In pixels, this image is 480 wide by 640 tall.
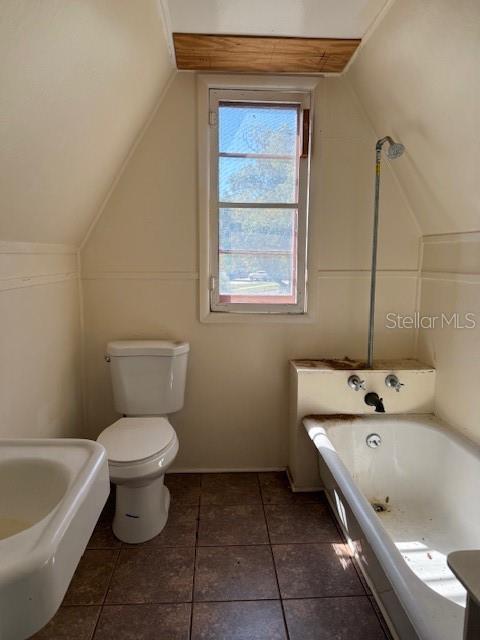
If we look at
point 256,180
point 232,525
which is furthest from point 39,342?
point 256,180

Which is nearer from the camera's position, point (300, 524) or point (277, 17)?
point (277, 17)

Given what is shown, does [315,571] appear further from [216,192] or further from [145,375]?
[216,192]

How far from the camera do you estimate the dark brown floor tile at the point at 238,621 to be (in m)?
1.35

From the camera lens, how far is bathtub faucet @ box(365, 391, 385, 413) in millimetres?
1978

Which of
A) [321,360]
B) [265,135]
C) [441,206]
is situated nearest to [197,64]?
[265,135]

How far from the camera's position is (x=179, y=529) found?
6.12 feet

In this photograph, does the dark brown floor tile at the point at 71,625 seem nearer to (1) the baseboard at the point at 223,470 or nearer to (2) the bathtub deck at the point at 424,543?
(1) the baseboard at the point at 223,470

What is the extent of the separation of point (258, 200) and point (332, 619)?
6.31 feet

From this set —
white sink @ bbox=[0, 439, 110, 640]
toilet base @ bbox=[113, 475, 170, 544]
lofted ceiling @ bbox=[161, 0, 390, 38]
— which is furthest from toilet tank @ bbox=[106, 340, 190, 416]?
lofted ceiling @ bbox=[161, 0, 390, 38]

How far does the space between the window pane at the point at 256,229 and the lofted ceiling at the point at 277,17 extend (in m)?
0.81

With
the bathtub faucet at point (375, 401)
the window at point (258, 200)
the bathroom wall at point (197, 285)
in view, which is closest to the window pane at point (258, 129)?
the window at point (258, 200)

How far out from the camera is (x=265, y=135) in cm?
215

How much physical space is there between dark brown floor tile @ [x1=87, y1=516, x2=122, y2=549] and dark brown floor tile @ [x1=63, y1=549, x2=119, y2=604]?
0.02m

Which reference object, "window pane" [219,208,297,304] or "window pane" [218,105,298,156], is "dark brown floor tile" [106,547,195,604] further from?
"window pane" [218,105,298,156]
